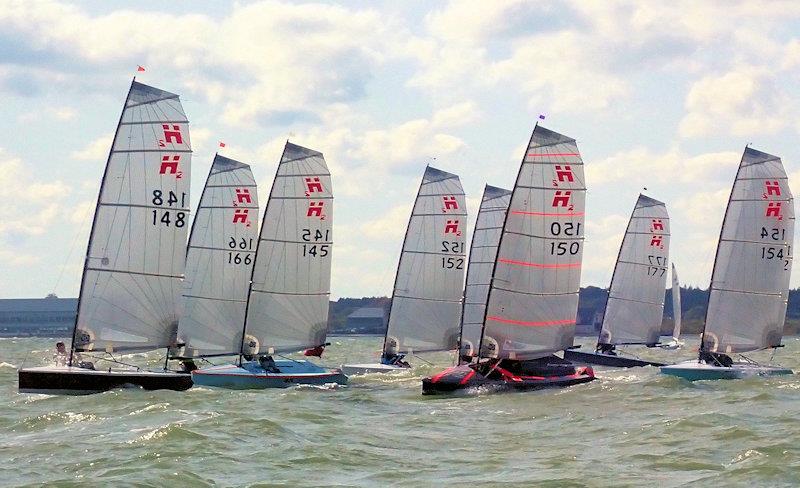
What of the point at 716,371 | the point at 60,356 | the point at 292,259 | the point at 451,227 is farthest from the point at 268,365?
the point at 716,371

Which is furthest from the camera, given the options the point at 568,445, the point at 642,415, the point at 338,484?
the point at 642,415

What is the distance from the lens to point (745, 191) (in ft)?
148

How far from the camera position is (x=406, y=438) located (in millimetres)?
28250

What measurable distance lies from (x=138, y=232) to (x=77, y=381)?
16.8 ft

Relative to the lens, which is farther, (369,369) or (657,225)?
(657,225)

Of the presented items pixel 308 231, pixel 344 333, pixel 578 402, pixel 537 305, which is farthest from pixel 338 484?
pixel 344 333

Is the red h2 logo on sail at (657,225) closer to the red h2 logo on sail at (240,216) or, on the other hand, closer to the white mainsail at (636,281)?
the white mainsail at (636,281)

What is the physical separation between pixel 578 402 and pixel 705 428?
285 inches

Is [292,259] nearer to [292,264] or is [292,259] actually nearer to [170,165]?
[292,264]

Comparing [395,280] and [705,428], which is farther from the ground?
[395,280]

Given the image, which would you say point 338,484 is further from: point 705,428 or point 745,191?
point 745,191

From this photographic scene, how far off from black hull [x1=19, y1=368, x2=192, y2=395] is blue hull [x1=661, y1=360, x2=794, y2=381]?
1748 cm

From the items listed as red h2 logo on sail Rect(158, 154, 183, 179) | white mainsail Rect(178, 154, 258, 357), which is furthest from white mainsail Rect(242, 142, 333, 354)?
red h2 logo on sail Rect(158, 154, 183, 179)

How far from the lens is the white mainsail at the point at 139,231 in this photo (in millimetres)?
38500
